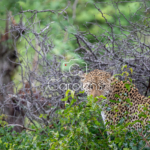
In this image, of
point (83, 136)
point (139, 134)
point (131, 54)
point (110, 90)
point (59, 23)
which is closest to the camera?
point (139, 134)

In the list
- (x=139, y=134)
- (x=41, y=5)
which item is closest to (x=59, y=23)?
(x=41, y=5)

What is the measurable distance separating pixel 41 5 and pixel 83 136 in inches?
90.6

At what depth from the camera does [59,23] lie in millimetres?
3357

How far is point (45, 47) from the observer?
4.48 meters

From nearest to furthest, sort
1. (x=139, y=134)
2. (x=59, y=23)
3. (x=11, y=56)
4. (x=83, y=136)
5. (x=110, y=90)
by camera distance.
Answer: (x=139, y=134) < (x=83, y=136) < (x=59, y=23) < (x=110, y=90) < (x=11, y=56)

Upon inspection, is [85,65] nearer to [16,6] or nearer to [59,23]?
[59,23]

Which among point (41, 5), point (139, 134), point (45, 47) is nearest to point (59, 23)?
point (41, 5)

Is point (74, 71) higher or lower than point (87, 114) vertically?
higher

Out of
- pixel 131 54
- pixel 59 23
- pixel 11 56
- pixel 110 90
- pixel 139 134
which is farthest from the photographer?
pixel 11 56

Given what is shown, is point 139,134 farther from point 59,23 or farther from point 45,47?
point 45,47

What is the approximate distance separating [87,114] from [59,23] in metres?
1.45

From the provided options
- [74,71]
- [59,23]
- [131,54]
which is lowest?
[74,71]

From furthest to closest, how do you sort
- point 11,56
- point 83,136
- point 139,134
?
point 11,56 < point 83,136 < point 139,134

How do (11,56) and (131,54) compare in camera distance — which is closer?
(131,54)
